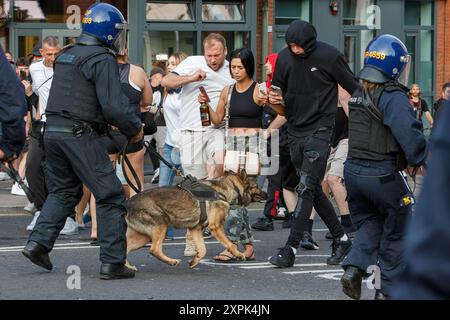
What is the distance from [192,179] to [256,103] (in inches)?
59.4

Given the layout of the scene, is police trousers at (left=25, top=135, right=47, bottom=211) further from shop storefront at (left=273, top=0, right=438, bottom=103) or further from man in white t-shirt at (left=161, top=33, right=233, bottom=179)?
shop storefront at (left=273, top=0, right=438, bottom=103)

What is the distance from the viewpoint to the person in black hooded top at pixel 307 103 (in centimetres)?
834

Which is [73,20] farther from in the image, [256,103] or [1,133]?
[1,133]

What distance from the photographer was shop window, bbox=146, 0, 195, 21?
62.7ft

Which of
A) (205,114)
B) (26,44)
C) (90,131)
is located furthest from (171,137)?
(26,44)

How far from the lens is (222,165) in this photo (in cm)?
955

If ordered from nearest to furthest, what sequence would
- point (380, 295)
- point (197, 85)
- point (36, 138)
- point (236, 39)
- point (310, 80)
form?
point (380, 295), point (310, 80), point (197, 85), point (36, 138), point (236, 39)

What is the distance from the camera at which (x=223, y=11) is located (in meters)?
19.8

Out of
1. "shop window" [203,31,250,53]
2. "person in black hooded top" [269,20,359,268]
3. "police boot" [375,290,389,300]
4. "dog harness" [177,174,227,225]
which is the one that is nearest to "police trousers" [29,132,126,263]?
"dog harness" [177,174,227,225]

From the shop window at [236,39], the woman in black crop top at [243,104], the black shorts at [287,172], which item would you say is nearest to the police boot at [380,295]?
the woman in black crop top at [243,104]

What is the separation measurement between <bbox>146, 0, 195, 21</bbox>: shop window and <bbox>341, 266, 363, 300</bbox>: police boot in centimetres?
1311

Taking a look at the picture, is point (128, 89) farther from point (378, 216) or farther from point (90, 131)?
point (378, 216)

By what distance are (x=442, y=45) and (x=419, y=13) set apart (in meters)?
0.93

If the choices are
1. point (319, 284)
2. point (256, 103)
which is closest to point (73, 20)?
point (256, 103)
